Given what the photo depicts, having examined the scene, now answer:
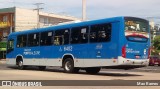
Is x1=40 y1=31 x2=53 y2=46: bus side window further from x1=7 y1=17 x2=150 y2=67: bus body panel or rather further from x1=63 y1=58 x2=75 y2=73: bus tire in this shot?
x1=63 y1=58 x2=75 y2=73: bus tire

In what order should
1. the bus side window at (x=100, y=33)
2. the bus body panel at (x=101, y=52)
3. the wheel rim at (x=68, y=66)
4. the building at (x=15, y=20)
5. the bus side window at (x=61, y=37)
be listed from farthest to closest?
the building at (x=15, y=20) → the bus side window at (x=61, y=37) → the wheel rim at (x=68, y=66) → the bus side window at (x=100, y=33) → the bus body panel at (x=101, y=52)

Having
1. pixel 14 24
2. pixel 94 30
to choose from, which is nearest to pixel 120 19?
pixel 94 30

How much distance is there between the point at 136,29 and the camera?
824 inches

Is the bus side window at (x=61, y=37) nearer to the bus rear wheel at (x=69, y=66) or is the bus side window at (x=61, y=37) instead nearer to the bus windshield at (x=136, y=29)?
the bus rear wheel at (x=69, y=66)

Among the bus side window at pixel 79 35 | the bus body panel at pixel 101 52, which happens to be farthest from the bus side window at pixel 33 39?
the bus side window at pixel 79 35

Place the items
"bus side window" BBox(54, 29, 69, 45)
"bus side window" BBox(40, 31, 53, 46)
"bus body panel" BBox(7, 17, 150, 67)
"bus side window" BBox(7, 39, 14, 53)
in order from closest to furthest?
"bus body panel" BBox(7, 17, 150, 67) < "bus side window" BBox(54, 29, 69, 45) < "bus side window" BBox(40, 31, 53, 46) < "bus side window" BBox(7, 39, 14, 53)

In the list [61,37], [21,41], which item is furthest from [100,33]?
[21,41]

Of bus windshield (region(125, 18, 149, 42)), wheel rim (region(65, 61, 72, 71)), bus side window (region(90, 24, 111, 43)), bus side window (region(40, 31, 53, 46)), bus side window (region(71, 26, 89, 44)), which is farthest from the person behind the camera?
bus side window (region(40, 31, 53, 46))

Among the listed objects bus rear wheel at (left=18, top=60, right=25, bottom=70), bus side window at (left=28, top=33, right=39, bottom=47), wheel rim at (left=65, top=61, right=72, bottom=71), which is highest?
bus side window at (left=28, top=33, right=39, bottom=47)

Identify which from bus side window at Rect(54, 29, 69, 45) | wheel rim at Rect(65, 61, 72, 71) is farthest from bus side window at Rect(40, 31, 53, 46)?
wheel rim at Rect(65, 61, 72, 71)

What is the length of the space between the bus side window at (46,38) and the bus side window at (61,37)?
597 mm

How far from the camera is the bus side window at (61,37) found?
78.3 ft

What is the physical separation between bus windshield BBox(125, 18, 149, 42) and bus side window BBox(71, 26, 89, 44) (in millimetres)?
2781

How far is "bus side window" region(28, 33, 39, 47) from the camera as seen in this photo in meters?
26.9
